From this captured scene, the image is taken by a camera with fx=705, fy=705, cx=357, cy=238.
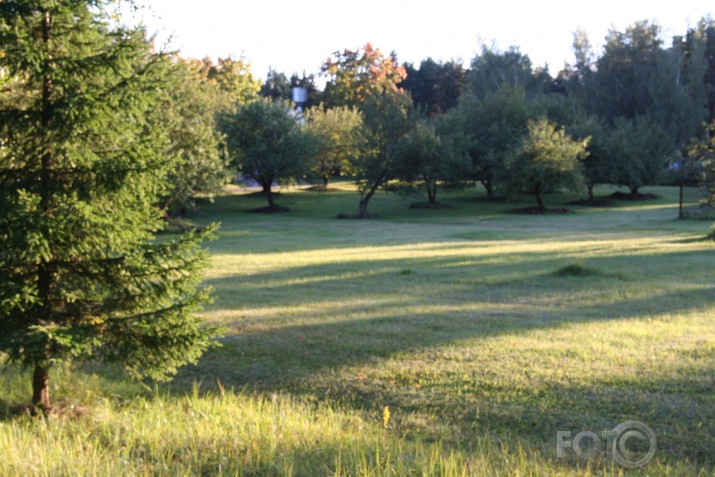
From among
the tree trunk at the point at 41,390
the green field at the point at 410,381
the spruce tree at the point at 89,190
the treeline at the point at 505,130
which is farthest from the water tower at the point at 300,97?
the tree trunk at the point at 41,390

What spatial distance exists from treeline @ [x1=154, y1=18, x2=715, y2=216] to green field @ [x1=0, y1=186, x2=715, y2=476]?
16.8 meters

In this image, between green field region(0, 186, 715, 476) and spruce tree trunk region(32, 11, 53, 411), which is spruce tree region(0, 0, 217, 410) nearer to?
spruce tree trunk region(32, 11, 53, 411)

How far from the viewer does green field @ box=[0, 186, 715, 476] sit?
196 inches

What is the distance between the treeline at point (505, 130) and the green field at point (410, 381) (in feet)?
55.2

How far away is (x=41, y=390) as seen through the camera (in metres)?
6.98

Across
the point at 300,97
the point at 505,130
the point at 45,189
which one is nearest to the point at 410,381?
the point at 45,189

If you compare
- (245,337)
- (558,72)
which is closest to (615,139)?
(558,72)

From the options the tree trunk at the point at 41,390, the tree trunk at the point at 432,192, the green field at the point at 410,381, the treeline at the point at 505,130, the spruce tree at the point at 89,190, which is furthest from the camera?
the tree trunk at the point at 432,192

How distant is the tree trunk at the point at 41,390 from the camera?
6.89 m

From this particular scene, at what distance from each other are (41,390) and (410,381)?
12.8 feet

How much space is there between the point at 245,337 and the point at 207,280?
7246 millimetres

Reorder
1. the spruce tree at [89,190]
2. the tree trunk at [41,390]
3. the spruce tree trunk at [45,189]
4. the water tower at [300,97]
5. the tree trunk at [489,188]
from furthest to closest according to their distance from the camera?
the water tower at [300,97], the tree trunk at [489,188], the tree trunk at [41,390], the spruce tree trunk at [45,189], the spruce tree at [89,190]

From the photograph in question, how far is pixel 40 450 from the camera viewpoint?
4758mm

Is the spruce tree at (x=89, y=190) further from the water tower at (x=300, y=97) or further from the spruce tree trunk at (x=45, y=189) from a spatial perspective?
the water tower at (x=300, y=97)
